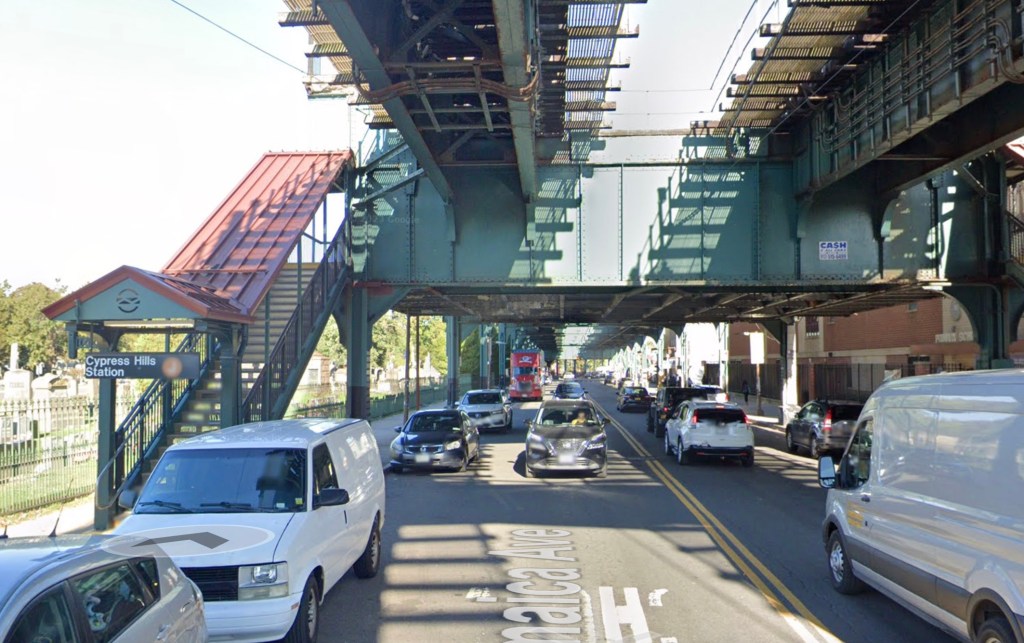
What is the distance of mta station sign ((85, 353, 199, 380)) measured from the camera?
12180 millimetres

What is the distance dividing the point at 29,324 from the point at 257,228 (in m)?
31.9

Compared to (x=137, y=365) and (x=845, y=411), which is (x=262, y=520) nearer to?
(x=137, y=365)

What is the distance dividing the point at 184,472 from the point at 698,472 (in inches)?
525

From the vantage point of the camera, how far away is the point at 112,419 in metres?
12.7

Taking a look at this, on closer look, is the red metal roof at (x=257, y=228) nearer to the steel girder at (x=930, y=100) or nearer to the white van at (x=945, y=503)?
the white van at (x=945, y=503)

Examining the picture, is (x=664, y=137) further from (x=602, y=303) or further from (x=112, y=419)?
(x=112, y=419)

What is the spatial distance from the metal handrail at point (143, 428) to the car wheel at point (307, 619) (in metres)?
7.06

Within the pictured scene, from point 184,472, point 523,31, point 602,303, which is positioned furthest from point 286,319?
point 602,303

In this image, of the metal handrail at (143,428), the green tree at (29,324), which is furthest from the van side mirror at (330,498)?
the green tree at (29,324)

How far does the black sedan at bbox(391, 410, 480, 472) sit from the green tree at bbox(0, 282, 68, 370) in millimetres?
29352

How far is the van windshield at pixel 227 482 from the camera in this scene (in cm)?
688

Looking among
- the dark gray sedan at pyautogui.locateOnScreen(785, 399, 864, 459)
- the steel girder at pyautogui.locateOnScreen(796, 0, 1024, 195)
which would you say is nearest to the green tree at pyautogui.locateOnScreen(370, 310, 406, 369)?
the dark gray sedan at pyautogui.locateOnScreen(785, 399, 864, 459)

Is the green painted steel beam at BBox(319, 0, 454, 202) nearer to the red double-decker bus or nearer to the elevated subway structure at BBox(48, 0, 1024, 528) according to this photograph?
the elevated subway structure at BBox(48, 0, 1024, 528)

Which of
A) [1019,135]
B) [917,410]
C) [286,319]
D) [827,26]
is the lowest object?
[917,410]
